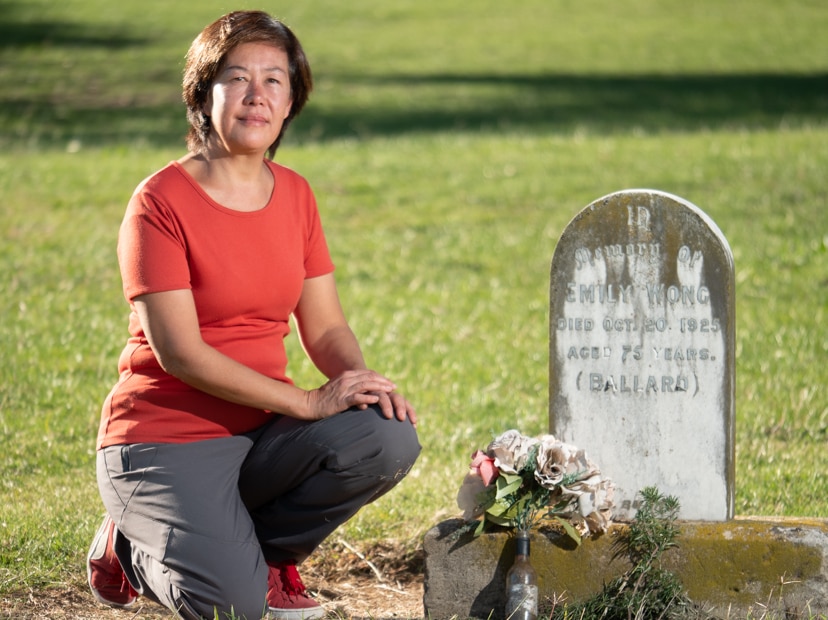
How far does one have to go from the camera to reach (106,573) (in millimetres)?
4273

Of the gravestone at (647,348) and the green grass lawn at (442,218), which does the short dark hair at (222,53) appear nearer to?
the gravestone at (647,348)

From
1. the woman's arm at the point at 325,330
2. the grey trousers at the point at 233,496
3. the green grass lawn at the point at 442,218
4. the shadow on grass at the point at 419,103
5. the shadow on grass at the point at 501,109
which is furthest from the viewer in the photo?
the shadow on grass at the point at 419,103

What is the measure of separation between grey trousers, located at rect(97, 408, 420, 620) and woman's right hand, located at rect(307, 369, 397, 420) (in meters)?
0.03

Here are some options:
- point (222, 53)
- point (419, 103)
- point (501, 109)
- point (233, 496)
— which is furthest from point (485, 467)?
point (419, 103)

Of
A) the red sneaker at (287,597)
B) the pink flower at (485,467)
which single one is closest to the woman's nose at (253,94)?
the pink flower at (485,467)

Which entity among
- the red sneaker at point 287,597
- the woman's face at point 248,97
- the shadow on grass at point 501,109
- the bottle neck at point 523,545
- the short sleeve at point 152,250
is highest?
the shadow on grass at point 501,109

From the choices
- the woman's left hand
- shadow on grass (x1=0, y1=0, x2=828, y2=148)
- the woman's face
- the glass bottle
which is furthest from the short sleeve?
shadow on grass (x1=0, y1=0, x2=828, y2=148)

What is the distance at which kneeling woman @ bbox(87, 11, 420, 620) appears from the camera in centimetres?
396

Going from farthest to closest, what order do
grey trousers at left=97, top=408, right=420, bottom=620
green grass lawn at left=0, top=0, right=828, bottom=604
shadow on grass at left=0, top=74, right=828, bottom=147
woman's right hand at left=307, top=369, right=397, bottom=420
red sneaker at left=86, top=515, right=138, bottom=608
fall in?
shadow on grass at left=0, top=74, right=828, bottom=147
green grass lawn at left=0, top=0, right=828, bottom=604
red sneaker at left=86, top=515, right=138, bottom=608
woman's right hand at left=307, top=369, right=397, bottom=420
grey trousers at left=97, top=408, right=420, bottom=620

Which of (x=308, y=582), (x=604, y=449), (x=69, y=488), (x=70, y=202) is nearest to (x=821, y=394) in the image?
(x=604, y=449)

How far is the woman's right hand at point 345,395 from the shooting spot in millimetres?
4055

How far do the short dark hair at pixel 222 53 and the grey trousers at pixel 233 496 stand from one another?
1055 mm

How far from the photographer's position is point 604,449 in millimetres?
4426

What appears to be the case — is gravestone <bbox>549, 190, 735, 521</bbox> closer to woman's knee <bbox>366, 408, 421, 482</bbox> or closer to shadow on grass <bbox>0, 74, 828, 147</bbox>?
woman's knee <bbox>366, 408, 421, 482</bbox>
